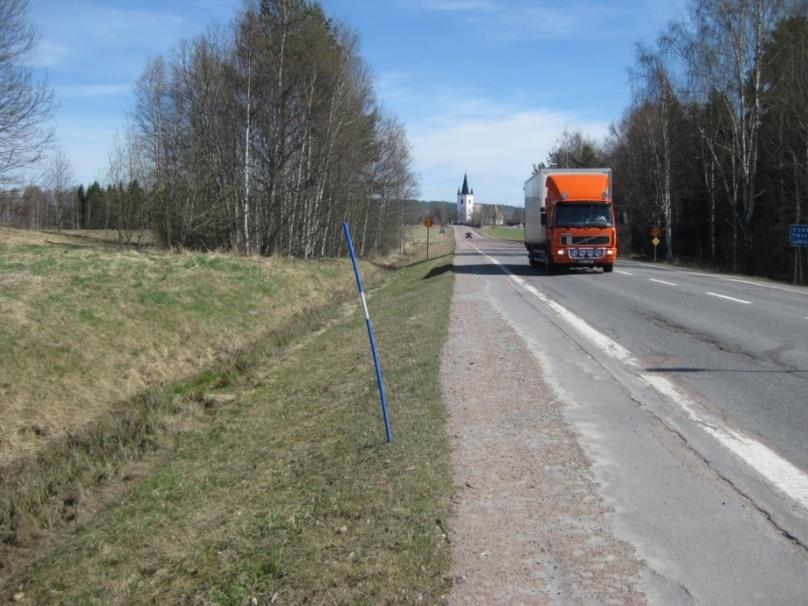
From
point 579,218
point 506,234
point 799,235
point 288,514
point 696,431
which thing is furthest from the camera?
point 506,234

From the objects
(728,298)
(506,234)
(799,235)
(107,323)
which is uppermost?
(506,234)

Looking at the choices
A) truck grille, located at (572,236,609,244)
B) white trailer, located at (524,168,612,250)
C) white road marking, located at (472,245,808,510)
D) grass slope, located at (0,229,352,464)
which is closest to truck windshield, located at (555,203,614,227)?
→ truck grille, located at (572,236,609,244)

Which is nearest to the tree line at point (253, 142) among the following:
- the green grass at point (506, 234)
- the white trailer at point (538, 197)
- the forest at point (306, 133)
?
the forest at point (306, 133)

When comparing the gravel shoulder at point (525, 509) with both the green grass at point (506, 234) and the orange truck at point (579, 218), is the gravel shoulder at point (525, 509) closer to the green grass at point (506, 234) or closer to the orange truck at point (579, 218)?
the orange truck at point (579, 218)

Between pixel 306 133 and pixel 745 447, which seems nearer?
pixel 745 447

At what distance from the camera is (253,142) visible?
33.0 meters

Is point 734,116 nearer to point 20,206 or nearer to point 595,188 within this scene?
point 595,188

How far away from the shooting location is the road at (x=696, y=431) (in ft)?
12.8

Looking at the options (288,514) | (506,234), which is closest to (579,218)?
(288,514)

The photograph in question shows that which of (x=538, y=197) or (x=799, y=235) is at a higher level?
(x=538, y=197)

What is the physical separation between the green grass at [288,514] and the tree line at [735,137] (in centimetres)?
2233

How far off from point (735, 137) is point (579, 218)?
1780cm

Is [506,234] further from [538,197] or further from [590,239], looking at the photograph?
[590,239]

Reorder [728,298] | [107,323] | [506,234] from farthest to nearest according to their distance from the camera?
1. [506,234]
2. [728,298]
3. [107,323]
